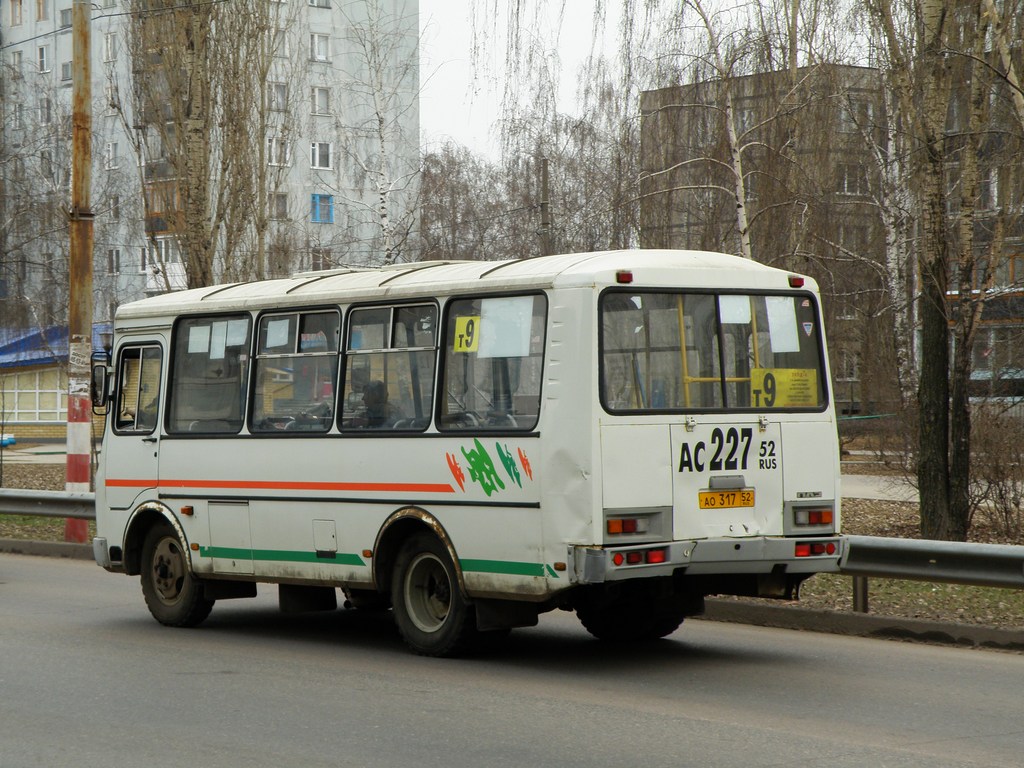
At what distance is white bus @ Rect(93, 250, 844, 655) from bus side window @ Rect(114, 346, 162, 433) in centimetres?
73

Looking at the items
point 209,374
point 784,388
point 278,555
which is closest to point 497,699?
point 784,388

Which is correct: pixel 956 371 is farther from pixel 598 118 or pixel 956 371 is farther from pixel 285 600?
pixel 598 118

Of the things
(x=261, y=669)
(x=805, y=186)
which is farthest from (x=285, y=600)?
(x=805, y=186)

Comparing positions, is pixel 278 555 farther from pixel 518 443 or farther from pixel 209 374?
pixel 518 443

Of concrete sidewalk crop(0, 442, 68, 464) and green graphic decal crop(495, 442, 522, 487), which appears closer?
green graphic decal crop(495, 442, 522, 487)

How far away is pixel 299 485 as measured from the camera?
37.5 ft

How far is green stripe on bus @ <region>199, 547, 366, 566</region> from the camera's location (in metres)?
11.1

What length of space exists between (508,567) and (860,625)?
3.29 metres

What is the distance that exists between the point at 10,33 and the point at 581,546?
71.9m

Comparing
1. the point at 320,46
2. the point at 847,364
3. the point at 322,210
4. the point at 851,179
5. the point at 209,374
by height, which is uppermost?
the point at 320,46

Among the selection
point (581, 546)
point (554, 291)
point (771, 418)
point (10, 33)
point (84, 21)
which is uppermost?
point (10, 33)

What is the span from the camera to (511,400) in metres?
10.0

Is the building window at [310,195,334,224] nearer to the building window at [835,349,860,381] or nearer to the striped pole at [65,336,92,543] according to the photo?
the building window at [835,349,860,381]

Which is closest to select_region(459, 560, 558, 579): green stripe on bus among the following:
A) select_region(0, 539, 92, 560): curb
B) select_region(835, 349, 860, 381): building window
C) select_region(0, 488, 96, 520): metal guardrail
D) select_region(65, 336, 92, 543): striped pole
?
select_region(0, 488, 96, 520): metal guardrail
